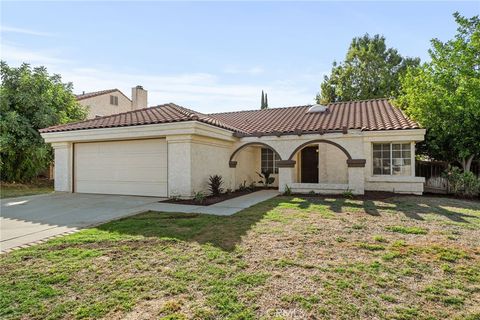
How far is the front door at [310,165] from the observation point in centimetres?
1752

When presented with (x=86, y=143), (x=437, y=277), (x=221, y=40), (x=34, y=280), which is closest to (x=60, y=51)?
(x=86, y=143)

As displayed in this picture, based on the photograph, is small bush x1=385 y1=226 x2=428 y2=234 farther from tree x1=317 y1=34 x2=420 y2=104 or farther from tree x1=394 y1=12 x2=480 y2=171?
tree x1=317 y1=34 x2=420 y2=104

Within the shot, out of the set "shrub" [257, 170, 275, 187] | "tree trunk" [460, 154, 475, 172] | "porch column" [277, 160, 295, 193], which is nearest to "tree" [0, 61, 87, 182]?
"shrub" [257, 170, 275, 187]

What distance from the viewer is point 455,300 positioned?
3.73m

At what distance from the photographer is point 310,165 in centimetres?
1770

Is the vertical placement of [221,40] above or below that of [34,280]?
above

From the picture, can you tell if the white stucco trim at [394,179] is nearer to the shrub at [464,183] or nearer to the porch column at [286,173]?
the shrub at [464,183]

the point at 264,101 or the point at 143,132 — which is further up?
the point at 264,101

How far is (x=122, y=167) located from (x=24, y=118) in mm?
9586

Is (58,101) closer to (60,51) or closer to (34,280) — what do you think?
(60,51)

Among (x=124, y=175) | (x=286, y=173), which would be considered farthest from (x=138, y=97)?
(x=286, y=173)

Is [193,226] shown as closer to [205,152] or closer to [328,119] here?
[205,152]

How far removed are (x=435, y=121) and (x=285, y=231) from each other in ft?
39.9

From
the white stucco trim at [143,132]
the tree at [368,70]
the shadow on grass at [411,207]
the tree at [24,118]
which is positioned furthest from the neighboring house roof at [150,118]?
the tree at [368,70]
